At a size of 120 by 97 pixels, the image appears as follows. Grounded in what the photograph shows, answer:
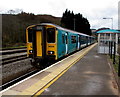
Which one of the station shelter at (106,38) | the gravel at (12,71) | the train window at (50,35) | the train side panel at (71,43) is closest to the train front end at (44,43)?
the train window at (50,35)

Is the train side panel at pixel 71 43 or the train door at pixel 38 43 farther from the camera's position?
the train side panel at pixel 71 43

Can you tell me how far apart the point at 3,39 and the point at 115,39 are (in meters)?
24.5

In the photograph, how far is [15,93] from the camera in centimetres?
480

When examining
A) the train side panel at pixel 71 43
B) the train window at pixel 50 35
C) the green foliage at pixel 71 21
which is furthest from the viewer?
the green foliage at pixel 71 21

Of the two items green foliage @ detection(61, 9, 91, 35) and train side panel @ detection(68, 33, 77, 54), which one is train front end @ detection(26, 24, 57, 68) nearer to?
train side panel @ detection(68, 33, 77, 54)

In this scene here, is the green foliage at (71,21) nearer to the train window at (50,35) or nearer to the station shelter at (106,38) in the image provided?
the station shelter at (106,38)

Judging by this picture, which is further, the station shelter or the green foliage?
the green foliage

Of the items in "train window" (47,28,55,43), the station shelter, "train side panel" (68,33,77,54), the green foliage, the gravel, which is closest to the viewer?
the gravel

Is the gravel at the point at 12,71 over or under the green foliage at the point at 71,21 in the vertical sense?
under

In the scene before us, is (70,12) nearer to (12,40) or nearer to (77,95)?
(12,40)

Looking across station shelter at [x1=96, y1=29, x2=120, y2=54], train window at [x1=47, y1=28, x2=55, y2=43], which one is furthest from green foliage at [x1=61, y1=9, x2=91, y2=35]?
train window at [x1=47, y1=28, x2=55, y2=43]

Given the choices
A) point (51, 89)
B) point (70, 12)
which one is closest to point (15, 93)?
point (51, 89)

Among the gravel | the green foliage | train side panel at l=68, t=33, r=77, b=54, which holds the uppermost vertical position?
the green foliage

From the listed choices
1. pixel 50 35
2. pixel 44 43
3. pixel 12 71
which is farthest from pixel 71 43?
pixel 12 71
